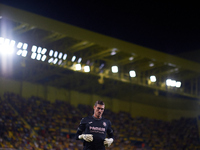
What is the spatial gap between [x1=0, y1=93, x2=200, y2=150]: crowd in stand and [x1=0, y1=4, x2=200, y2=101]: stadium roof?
2.24 meters

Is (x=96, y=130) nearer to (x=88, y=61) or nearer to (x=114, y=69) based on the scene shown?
(x=114, y=69)

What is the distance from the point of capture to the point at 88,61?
1122 inches

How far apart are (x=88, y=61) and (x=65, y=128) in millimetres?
5069

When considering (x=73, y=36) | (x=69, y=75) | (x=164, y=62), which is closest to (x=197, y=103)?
(x=164, y=62)

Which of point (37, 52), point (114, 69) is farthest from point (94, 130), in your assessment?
point (114, 69)

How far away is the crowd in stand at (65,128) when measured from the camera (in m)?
24.4

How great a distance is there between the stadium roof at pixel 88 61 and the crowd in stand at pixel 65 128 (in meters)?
2.24

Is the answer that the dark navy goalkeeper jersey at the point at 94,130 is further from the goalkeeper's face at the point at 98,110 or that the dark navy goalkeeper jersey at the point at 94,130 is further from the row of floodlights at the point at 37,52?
the row of floodlights at the point at 37,52

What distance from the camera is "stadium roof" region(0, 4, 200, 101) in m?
24.0

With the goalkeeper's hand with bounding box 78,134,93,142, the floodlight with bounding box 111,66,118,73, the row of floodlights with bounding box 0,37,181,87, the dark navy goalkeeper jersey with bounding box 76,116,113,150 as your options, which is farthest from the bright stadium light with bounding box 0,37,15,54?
the goalkeeper's hand with bounding box 78,134,93,142

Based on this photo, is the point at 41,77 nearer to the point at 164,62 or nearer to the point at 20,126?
the point at 20,126

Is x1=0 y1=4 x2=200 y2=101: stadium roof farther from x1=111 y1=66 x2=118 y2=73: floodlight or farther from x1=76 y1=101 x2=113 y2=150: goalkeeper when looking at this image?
x1=76 y1=101 x2=113 y2=150: goalkeeper

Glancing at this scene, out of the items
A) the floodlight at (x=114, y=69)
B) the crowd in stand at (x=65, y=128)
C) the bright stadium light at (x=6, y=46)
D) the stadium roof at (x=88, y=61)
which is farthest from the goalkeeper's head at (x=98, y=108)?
the floodlight at (x=114, y=69)

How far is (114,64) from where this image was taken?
95.9ft
